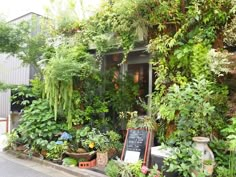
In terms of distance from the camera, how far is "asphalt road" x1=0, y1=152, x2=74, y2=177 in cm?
476

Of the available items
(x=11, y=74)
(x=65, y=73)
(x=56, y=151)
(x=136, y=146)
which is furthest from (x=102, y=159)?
(x=11, y=74)

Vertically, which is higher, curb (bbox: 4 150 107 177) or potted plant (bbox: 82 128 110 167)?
potted plant (bbox: 82 128 110 167)

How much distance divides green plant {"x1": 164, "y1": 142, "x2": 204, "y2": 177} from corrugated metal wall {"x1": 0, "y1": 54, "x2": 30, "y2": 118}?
8899 mm

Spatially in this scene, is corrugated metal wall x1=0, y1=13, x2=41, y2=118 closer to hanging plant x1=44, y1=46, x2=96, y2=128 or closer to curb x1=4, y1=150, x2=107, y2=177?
hanging plant x1=44, y1=46, x2=96, y2=128

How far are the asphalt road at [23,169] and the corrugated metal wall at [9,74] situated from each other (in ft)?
20.2

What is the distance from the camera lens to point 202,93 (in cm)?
384

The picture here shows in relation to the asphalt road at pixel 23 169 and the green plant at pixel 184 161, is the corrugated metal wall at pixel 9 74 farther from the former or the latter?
the green plant at pixel 184 161

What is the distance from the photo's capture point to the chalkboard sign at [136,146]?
4621 millimetres

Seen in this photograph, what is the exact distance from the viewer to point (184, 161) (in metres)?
3.69

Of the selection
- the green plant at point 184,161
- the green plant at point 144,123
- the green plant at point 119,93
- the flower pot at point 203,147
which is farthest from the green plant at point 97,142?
the flower pot at point 203,147

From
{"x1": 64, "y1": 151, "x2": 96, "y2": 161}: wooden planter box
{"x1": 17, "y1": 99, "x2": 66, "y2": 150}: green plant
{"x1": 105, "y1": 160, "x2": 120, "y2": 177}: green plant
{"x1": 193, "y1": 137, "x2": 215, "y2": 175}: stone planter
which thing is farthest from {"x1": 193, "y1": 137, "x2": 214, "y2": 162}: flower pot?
{"x1": 17, "y1": 99, "x2": 66, "y2": 150}: green plant

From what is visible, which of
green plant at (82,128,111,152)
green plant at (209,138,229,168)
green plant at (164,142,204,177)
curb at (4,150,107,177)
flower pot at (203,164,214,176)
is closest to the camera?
green plant at (164,142,204,177)

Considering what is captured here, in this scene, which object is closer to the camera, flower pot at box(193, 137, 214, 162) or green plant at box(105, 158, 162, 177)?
flower pot at box(193, 137, 214, 162)

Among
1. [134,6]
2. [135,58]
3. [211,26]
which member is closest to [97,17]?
[134,6]
